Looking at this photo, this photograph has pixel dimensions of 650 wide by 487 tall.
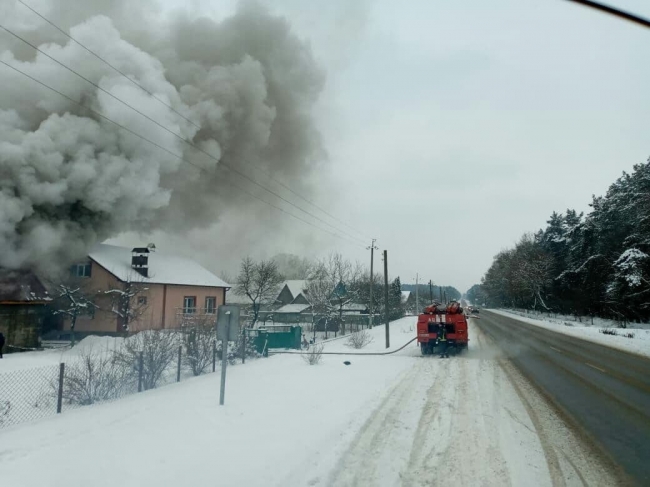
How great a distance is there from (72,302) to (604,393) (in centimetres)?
2470

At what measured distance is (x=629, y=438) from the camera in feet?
18.9

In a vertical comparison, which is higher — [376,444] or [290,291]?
[290,291]

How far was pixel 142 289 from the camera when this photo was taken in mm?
26469

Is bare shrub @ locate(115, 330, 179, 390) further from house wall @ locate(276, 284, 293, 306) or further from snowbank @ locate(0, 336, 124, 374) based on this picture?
house wall @ locate(276, 284, 293, 306)

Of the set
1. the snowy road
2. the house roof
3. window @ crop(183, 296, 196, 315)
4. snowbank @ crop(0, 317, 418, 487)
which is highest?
the house roof

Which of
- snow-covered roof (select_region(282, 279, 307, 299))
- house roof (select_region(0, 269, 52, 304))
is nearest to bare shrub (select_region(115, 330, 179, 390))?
house roof (select_region(0, 269, 52, 304))

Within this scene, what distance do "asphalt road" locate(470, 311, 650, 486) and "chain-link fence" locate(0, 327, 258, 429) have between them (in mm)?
8272

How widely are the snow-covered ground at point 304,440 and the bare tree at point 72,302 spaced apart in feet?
58.9

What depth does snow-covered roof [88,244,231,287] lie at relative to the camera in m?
27.9

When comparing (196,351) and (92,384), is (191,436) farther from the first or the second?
(196,351)

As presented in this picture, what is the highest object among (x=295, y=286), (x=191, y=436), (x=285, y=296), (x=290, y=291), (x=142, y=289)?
(x=295, y=286)

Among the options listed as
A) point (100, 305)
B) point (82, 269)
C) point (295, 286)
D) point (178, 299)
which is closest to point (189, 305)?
point (178, 299)

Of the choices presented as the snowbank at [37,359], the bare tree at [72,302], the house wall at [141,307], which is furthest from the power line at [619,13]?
the house wall at [141,307]

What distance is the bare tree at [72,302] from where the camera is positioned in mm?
23484
